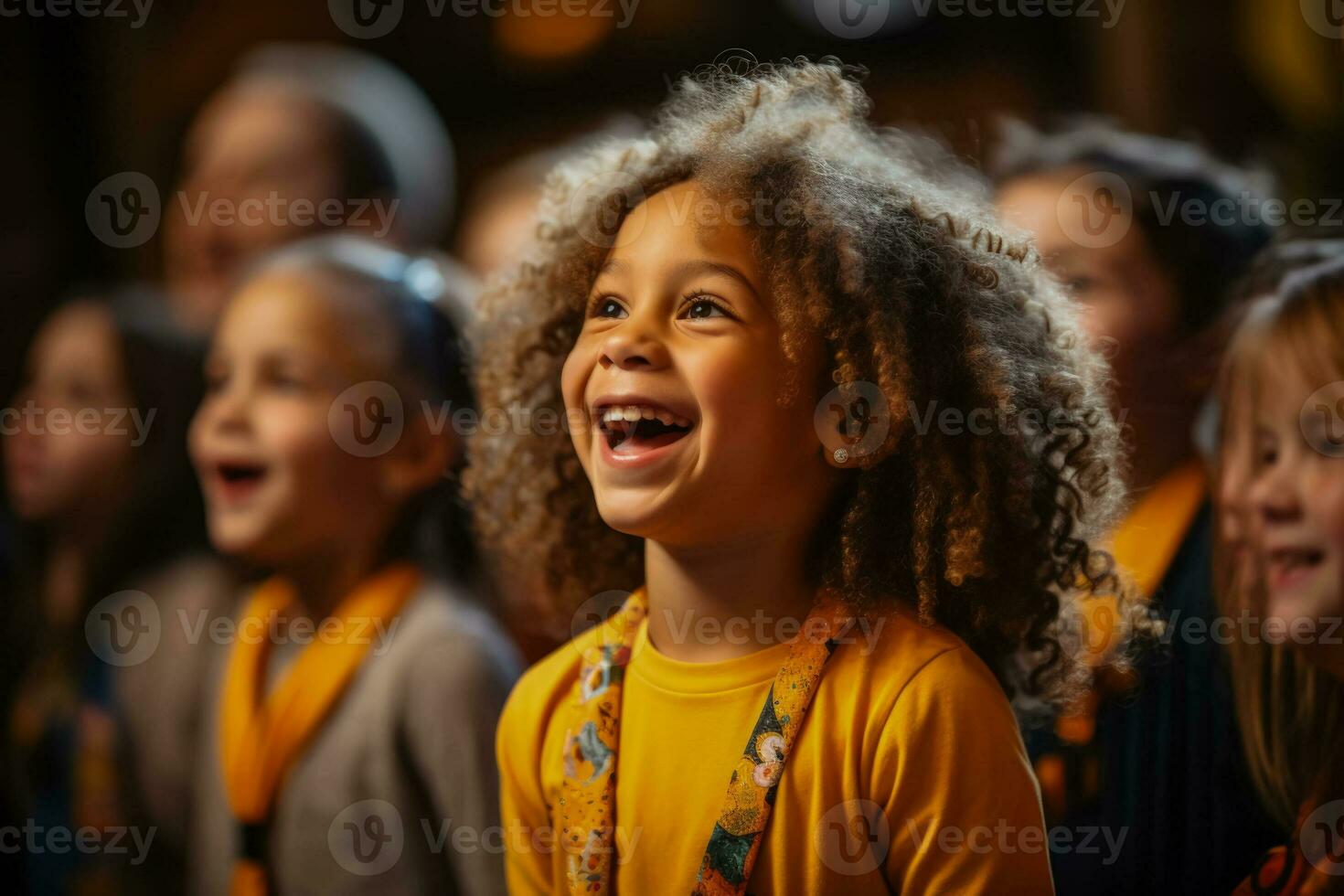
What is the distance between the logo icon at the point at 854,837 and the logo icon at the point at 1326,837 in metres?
0.42

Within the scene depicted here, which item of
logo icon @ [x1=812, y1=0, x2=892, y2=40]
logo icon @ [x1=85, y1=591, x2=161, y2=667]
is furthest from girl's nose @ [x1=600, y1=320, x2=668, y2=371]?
logo icon @ [x1=812, y1=0, x2=892, y2=40]

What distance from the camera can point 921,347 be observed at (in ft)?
3.30

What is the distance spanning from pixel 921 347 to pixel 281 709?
0.84 meters

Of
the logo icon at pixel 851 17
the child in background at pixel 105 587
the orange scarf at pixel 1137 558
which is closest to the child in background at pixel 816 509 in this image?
the orange scarf at pixel 1137 558

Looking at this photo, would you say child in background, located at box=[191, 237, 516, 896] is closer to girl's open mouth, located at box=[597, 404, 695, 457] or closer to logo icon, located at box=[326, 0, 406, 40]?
girl's open mouth, located at box=[597, 404, 695, 457]

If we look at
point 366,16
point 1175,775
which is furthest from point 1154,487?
point 366,16

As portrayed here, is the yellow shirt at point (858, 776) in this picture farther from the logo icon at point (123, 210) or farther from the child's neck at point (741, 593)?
the logo icon at point (123, 210)

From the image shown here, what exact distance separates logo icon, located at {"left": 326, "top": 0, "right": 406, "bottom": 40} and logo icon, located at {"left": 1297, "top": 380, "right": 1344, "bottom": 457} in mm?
1588

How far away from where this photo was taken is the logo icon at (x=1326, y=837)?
1058 millimetres

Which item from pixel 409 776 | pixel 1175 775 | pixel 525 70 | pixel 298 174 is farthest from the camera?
pixel 525 70

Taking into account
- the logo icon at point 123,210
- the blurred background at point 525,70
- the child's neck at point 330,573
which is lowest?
the child's neck at point 330,573

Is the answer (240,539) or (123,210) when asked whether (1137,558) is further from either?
(123,210)

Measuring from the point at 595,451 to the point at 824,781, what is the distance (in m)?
0.33

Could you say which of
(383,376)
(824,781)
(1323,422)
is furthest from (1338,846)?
(383,376)
